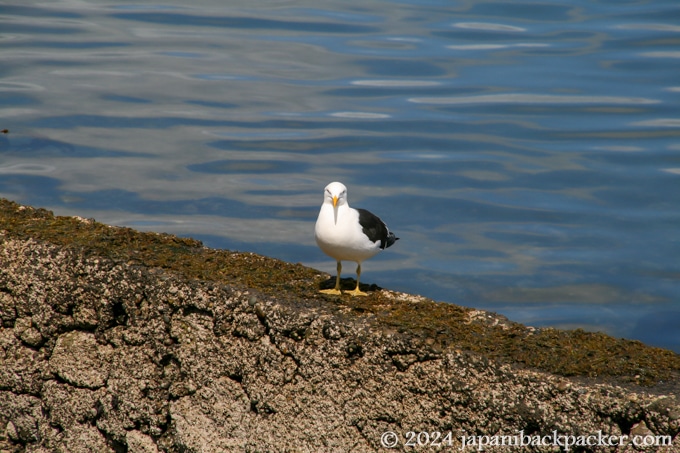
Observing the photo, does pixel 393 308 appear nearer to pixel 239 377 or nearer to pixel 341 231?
pixel 341 231

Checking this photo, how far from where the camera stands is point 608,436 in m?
3.95

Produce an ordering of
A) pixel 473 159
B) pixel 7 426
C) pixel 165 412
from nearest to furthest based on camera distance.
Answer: pixel 165 412, pixel 7 426, pixel 473 159

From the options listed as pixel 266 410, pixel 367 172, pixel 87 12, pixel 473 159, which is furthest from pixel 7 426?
pixel 87 12

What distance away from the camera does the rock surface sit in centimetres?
410

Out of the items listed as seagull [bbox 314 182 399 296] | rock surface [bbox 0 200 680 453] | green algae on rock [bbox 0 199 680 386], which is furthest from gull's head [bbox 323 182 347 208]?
rock surface [bbox 0 200 680 453]

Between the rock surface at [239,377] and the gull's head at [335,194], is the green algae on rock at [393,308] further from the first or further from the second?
the gull's head at [335,194]

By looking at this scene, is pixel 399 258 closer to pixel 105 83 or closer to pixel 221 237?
pixel 221 237

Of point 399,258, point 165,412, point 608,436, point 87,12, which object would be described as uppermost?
point 87,12

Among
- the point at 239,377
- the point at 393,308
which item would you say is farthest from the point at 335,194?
the point at 239,377

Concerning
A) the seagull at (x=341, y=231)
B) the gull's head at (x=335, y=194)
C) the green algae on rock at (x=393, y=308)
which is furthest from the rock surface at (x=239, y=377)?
the gull's head at (x=335, y=194)

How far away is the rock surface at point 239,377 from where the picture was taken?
410cm

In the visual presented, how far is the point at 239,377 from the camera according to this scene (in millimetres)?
4652

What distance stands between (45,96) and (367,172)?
657cm

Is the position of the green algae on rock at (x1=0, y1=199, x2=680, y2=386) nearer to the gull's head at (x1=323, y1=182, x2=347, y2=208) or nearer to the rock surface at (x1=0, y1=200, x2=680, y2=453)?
the rock surface at (x1=0, y1=200, x2=680, y2=453)
